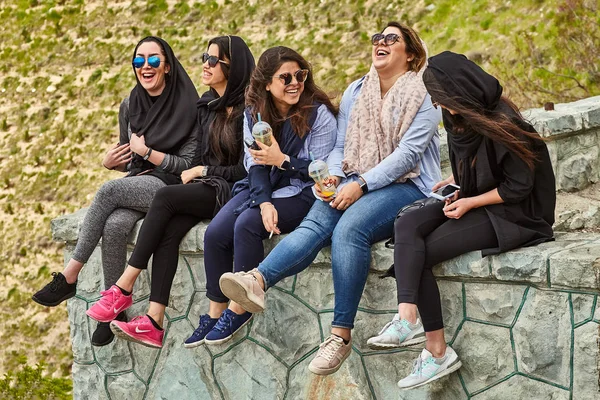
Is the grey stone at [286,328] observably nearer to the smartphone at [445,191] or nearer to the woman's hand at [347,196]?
the woman's hand at [347,196]

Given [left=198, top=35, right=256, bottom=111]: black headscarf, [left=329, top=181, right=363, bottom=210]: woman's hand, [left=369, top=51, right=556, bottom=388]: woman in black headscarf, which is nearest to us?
[left=369, top=51, right=556, bottom=388]: woman in black headscarf

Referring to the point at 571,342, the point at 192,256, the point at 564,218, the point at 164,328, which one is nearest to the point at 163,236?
the point at 192,256

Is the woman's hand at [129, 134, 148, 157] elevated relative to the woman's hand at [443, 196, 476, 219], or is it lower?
elevated

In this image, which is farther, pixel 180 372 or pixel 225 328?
pixel 180 372

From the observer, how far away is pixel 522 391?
3.64 m

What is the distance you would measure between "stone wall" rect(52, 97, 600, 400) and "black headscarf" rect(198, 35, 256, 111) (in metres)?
0.64

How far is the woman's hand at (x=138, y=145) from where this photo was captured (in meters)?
4.91

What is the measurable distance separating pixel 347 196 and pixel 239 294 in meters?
0.61

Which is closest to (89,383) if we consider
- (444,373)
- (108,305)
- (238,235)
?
(108,305)

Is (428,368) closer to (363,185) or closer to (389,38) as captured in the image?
(363,185)

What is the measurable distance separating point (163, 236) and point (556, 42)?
5790mm

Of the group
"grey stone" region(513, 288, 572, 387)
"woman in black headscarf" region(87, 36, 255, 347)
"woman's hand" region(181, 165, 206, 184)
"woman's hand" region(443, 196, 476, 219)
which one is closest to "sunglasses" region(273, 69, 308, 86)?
"woman in black headscarf" region(87, 36, 255, 347)

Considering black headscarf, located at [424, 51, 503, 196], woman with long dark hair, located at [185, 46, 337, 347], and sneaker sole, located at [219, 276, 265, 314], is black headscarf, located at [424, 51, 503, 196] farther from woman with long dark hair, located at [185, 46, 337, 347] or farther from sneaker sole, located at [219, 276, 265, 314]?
sneaker sole, located at [219, 276, 265, 314]

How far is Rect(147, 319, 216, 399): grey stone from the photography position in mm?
4680
